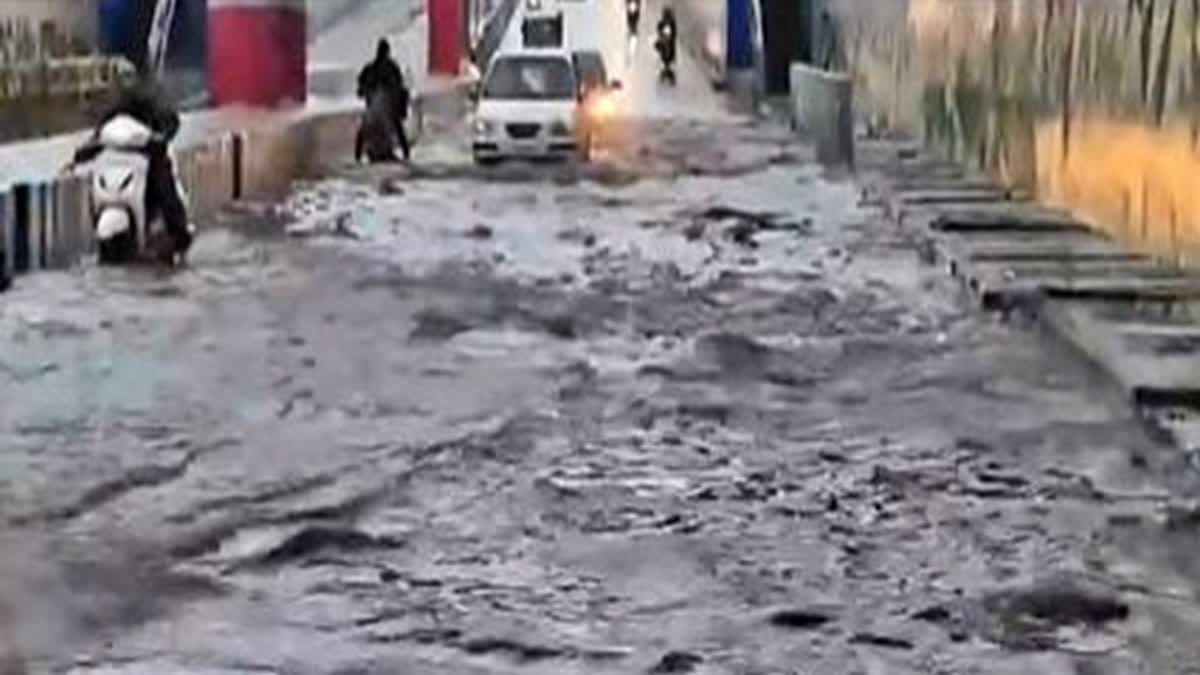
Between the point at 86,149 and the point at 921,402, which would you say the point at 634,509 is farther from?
the point at 86,149

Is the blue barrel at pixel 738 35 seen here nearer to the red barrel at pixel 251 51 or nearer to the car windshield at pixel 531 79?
the red barrel at pixel 251 51

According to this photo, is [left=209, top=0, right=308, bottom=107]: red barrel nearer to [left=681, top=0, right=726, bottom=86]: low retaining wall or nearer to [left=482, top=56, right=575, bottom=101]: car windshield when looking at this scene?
[left=482, top=56, right=575, bottom=101]: car windshield

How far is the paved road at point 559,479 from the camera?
8938 mm

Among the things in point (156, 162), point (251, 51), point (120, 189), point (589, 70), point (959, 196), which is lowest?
point (959, 196)

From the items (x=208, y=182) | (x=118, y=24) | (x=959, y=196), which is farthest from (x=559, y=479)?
(x=118, y=24)

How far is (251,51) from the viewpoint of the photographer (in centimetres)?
3959

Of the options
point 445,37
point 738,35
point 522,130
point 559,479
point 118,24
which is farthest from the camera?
point 738,35

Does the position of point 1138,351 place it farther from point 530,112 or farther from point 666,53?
point 666,53

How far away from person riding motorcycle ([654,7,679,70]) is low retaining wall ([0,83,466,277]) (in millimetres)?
28932

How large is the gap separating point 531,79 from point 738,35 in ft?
97.8

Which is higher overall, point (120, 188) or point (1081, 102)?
point (1081, 102)

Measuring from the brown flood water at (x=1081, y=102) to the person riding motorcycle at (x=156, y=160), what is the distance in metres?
7.25

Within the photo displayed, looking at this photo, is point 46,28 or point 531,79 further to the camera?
point 46,28

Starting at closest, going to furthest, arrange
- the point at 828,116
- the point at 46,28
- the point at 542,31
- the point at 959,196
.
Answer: the point at 959,196 < the point at 828,116 < the point at 46,28 < the point at 542,31
